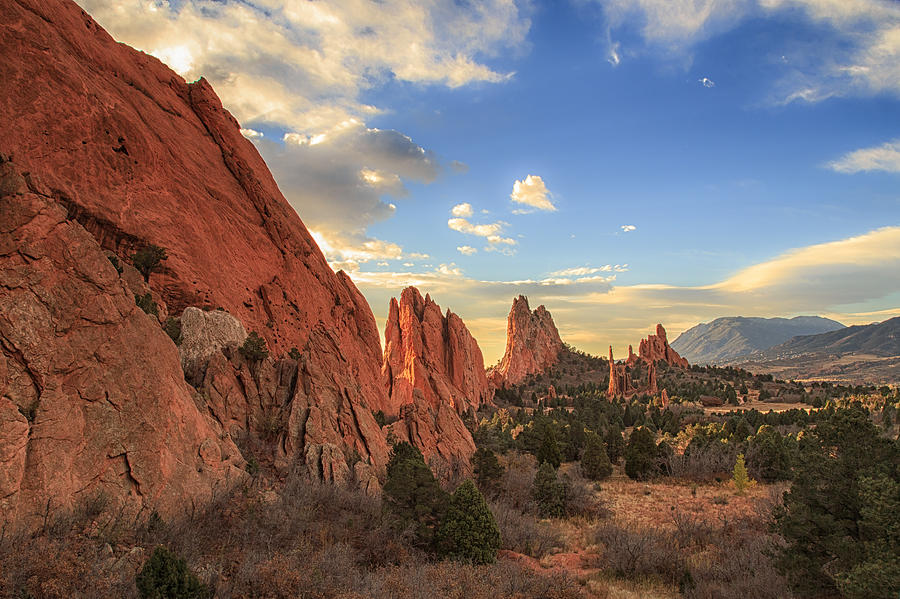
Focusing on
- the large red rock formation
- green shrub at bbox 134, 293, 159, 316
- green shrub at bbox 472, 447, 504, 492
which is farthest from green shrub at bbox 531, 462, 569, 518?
green shrub at bbox 134, 293, 159, 316

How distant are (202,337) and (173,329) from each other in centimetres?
115

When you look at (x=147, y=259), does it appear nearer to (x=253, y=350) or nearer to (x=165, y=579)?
(x=253, y=350)

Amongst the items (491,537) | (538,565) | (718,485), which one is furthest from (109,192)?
(718,485)

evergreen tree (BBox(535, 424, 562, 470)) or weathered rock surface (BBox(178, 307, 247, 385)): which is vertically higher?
weathered rock surface (BBox(178, 307, 247, 385))

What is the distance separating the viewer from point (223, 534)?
436 inches

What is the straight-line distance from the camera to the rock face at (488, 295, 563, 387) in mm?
128875

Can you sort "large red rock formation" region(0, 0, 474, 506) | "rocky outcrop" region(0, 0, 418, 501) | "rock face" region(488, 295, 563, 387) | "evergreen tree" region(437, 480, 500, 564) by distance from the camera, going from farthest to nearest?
"rock face" region(488, 295, 563, 387) → "evergreen tree" region(437, 480, 500, 564) → "rocky outcrop" region(0, 0, 418, 501) → "large red rock formation" region(0, 0, 474, 506)

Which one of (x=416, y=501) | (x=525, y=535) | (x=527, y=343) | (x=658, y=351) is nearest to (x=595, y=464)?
(x=525, y=535)

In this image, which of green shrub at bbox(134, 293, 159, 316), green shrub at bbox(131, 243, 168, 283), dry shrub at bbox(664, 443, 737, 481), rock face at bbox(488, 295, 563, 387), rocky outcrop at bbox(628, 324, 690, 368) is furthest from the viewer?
rock face at bbox(488, 295, 563, 387)

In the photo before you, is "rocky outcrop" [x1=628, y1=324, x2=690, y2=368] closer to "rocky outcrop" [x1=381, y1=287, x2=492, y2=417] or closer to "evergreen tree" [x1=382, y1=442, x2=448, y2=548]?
"rocky outcrop" [x1=381, y1=287, x2=492, y2=417]

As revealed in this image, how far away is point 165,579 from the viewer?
755 cm

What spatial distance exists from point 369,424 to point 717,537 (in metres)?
16.1

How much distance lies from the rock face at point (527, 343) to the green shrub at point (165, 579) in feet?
387

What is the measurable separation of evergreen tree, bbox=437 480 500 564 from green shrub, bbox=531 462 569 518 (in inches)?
449
